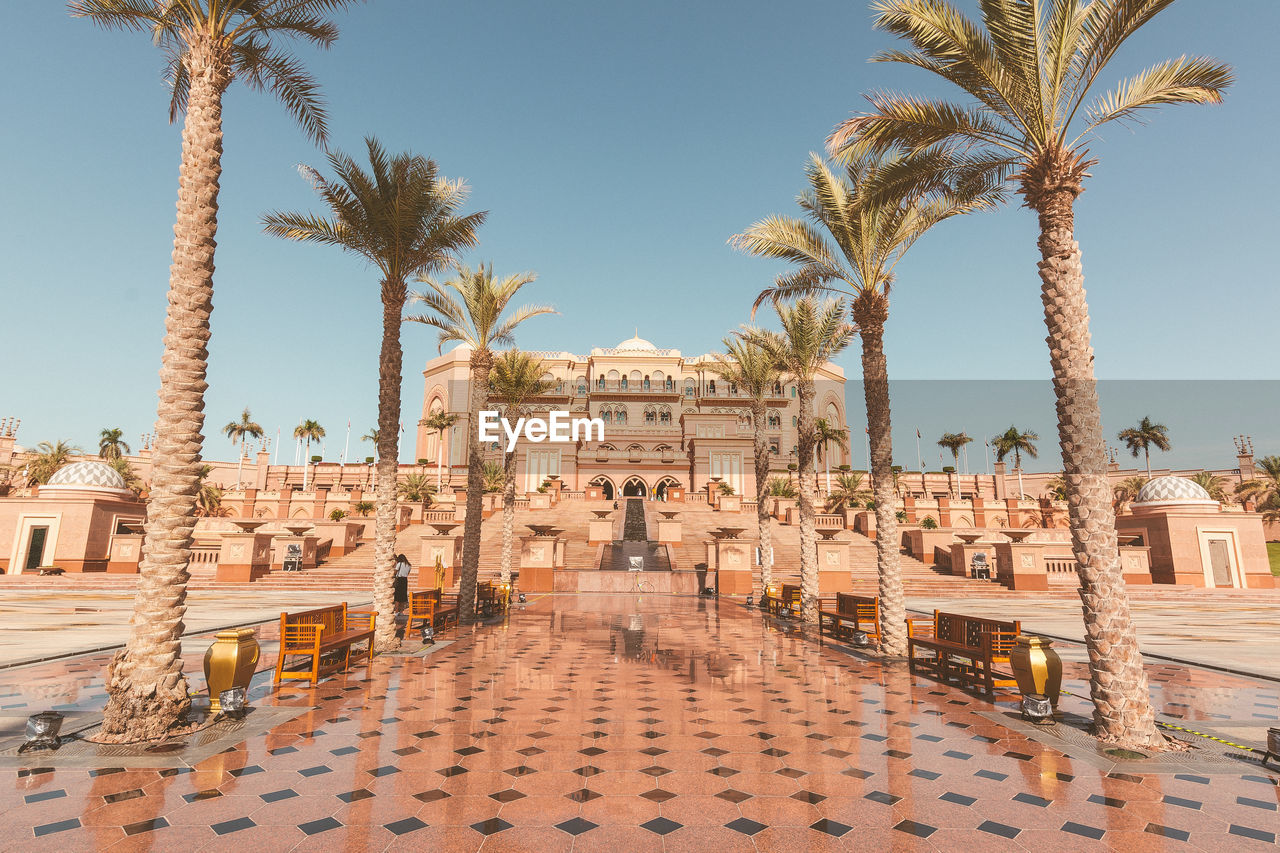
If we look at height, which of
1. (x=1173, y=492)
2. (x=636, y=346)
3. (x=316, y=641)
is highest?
(x=636, y=346)

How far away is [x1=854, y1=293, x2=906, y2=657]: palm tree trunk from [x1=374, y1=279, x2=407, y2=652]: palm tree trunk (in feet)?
28.9

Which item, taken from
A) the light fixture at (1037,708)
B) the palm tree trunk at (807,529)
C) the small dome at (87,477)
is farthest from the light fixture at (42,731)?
the small dome at (87,477)

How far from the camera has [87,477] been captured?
29.5 m

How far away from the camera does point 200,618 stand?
50.0 feet

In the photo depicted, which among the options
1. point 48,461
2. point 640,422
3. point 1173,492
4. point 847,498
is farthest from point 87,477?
point 1173,492

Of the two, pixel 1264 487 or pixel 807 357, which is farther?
pixel 1264 487

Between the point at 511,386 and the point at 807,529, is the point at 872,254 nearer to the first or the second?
the point at 807,529

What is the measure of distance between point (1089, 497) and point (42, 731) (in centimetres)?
1074

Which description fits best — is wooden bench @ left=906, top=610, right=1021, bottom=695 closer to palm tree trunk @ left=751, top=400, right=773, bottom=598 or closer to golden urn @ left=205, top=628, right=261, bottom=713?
palm tree trunk @ left=751, top=400, right=773, bottom=598

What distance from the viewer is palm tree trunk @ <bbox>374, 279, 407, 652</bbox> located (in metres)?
11.5

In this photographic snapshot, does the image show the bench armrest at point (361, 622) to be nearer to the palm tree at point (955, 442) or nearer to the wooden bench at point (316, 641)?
the wooden bench at point (316, 641)

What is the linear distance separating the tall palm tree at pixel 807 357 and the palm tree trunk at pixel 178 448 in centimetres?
1317

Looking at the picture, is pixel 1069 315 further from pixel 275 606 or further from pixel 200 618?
pixel 275 606

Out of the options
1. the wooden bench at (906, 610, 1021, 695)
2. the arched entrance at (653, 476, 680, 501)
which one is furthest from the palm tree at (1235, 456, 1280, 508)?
the wooden bench at (906, 610, 1021, 695)
